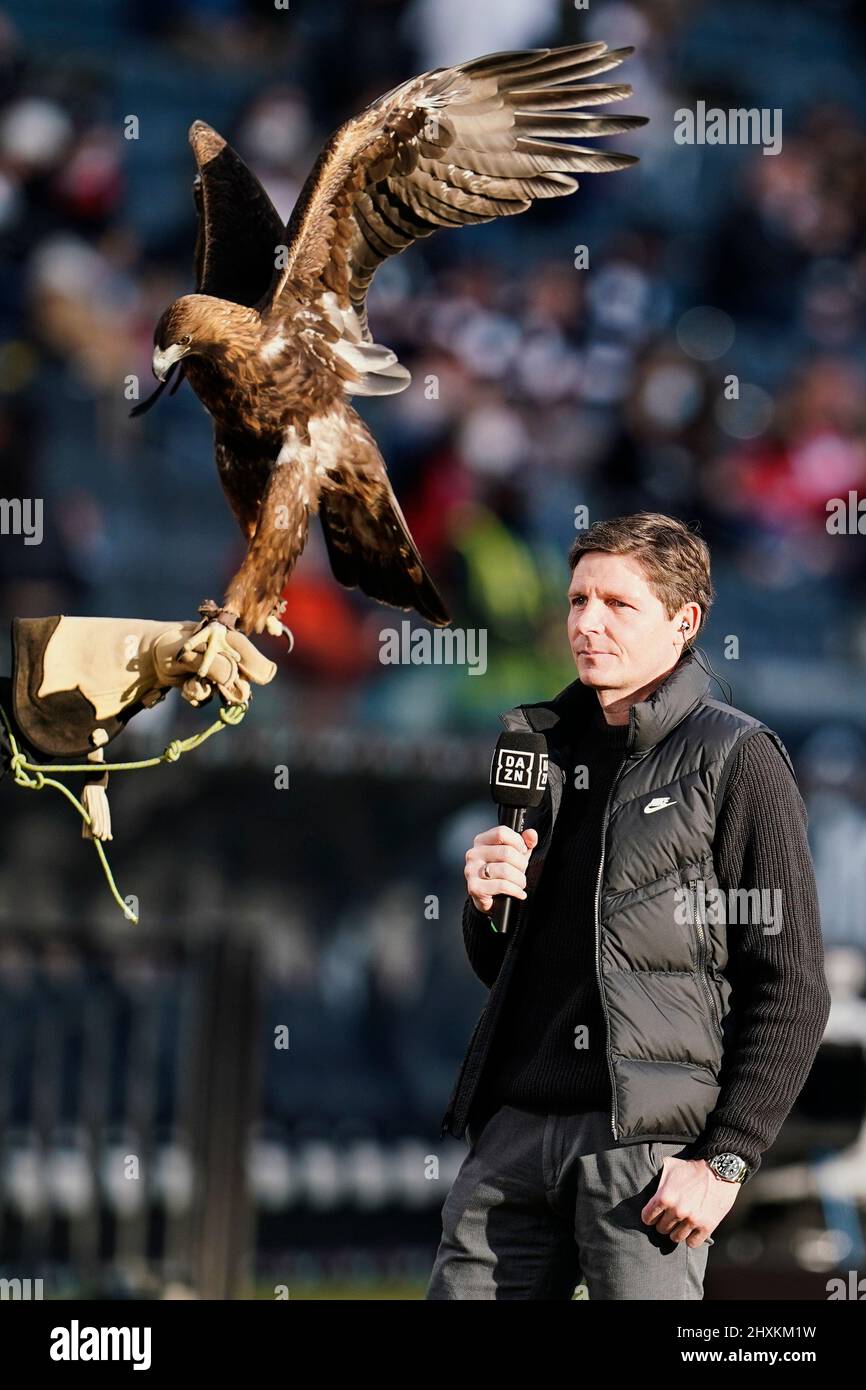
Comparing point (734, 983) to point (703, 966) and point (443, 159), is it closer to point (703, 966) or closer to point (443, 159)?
point (703, 966)

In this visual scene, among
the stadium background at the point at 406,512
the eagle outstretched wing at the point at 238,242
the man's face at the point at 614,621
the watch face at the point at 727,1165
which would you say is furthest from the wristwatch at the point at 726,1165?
the stadium background at the point at 406,512

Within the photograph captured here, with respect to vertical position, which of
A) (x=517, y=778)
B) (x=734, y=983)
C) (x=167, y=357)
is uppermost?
(x=167, y=357)

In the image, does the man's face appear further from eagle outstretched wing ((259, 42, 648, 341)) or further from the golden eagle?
eagle outstretched wing ((259, 42, 648, 341))

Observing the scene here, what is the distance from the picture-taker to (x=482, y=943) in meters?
1.70

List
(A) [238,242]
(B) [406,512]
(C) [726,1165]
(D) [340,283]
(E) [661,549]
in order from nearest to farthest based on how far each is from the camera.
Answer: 1. (C) [726,1165]
2. (E) [661,549]
3. (D) [340,283]
4. (A) [238,242]
5. (B) [406,512]

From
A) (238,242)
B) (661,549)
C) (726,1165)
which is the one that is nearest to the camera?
(726,1165)

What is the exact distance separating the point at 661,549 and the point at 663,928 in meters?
0.35

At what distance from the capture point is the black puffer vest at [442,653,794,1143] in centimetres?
152

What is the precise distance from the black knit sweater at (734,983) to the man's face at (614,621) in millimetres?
91

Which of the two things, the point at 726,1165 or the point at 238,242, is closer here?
the point at 726,1165

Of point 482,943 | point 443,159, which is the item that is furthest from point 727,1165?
point 443,159

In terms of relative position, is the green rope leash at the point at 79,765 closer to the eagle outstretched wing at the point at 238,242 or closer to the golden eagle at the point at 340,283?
the golden eagle at the point at 340,283

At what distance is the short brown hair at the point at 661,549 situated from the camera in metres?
1.61

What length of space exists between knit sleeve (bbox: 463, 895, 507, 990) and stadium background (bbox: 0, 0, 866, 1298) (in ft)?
7.37
